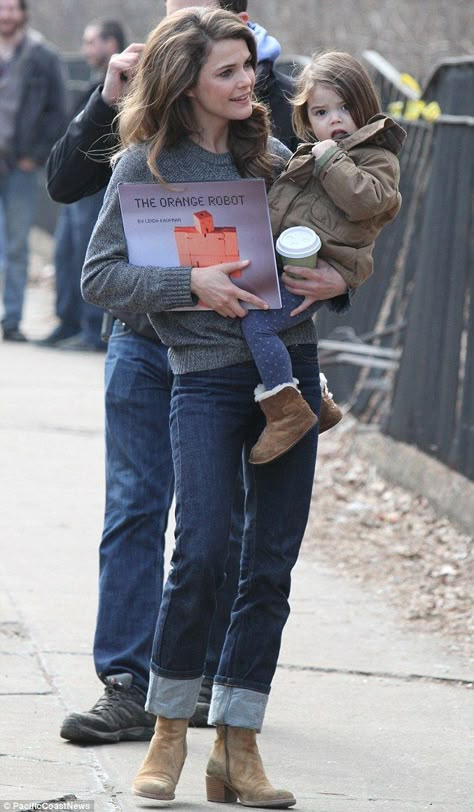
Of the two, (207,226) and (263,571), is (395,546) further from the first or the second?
(207,226)

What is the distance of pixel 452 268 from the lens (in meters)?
7.19

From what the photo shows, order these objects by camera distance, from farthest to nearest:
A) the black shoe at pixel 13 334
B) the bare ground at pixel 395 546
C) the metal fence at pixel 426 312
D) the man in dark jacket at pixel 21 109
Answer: the black shoe at pixel 13 334, the man in dark jacket at pixel 21 109, the metal fence at pixel 426 312, the bare ground at pixel 395 546

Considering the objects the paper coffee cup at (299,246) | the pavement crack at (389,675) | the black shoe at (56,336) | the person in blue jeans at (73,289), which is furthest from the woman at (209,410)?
the black shoe at (56,336)

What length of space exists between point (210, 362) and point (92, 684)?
1485mm

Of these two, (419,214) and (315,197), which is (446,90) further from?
(315,197)

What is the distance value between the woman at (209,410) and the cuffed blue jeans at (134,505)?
55 centimetres

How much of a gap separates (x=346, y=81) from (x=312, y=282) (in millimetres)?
513

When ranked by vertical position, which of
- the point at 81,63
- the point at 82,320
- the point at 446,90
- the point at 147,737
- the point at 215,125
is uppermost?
the point at 81,63

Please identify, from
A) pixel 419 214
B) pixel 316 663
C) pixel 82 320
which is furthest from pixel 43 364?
pixel 316 663

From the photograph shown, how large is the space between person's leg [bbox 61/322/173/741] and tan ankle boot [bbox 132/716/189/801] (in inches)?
23.2

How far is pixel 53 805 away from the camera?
3693 millimetres

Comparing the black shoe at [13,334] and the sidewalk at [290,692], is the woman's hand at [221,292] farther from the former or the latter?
the black shoe at [13,334]

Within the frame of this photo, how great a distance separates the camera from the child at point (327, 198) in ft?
12.2

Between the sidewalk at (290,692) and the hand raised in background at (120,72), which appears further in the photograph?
the hand raised in background at (120,72)
